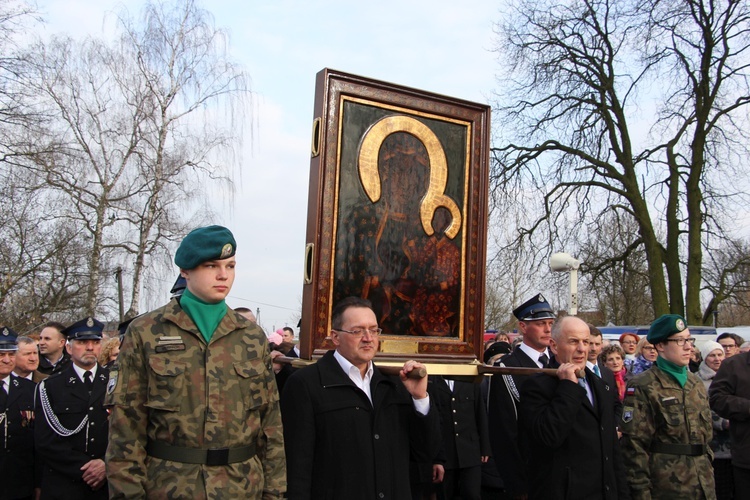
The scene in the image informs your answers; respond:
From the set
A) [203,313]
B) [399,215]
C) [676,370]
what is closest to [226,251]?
[203,313]

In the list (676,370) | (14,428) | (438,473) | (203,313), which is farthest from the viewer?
(14,428)

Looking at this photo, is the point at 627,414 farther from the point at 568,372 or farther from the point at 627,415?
the point at 568,372

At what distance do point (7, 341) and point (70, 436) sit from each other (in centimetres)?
140

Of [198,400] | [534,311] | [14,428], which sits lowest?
[14,428]

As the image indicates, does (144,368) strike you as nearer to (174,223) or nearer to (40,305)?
(40,305)

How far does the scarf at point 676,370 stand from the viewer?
536cm

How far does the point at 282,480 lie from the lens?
3.63m

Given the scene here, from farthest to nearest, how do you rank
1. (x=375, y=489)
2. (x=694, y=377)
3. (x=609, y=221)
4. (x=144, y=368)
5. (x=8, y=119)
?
(x=609, y=221) < (x=8, y=119) < (x=694, y=377) < (x=375, y=489) < (x=144, y=368)

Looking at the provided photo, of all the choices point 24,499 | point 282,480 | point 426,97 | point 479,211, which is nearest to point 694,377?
point 479,211

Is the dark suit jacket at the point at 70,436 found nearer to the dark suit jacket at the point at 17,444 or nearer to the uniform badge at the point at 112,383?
the dark suit jacket at the point at 17,444

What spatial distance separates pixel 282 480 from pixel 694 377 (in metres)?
3.39

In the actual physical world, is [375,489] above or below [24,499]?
above

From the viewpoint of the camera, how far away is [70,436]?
18.4 ft

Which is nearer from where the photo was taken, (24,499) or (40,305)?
(24,499)
